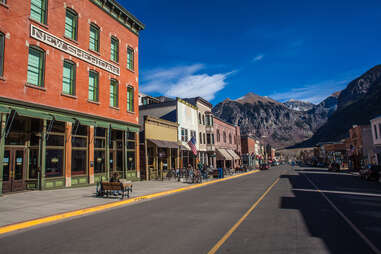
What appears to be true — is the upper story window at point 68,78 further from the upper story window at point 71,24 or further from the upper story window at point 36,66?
the upper story window at point 71,24

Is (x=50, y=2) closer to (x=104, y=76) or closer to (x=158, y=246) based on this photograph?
(x=104, y=76)

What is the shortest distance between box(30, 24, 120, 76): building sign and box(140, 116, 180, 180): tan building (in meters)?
6.74

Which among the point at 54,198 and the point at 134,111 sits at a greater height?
the point at 134,111

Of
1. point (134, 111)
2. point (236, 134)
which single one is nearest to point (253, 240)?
point (134, 111)

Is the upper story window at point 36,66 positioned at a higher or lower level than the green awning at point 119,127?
higher

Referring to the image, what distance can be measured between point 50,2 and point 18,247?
52.3ft

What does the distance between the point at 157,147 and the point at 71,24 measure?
45.6 feet

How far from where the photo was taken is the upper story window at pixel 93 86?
19734mm

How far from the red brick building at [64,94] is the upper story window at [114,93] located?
84mm

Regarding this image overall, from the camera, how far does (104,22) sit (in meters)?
21.3

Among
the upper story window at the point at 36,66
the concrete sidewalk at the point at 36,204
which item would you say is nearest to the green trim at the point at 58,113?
the upper story window at the point at 36,66

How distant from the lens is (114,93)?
73.3 feet

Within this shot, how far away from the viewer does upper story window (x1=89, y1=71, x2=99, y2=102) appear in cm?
1973

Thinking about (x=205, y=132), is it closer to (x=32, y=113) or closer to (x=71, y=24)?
(x=71, y=24)
